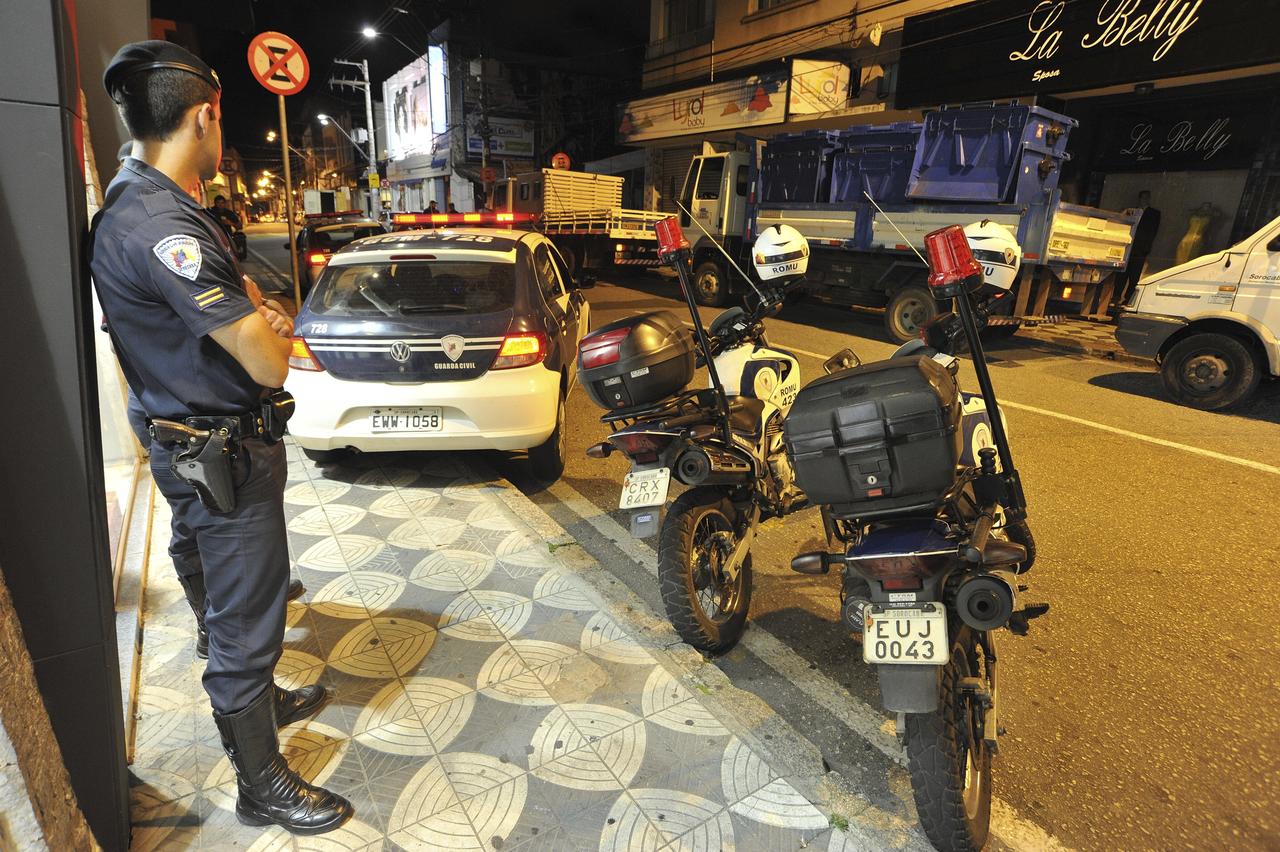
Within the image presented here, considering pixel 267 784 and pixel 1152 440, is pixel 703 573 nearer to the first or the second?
pixel 267 784

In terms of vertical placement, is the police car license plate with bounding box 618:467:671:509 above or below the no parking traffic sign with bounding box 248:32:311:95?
below

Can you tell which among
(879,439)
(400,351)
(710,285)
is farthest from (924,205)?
(879,439)

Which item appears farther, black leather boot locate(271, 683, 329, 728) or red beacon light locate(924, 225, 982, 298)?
black leather boot locate(271, 683, 329, 728)

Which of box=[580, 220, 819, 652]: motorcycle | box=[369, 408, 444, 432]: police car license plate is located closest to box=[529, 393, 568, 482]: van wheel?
box=[369, 408, 444, 432]: police car license plate

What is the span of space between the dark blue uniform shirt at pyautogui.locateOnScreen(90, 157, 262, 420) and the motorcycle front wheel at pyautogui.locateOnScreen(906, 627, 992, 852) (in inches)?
81.1

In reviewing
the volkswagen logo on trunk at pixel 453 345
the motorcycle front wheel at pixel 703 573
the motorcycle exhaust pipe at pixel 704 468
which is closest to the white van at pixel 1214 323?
the motorcycle front wheel at pixel 703 573

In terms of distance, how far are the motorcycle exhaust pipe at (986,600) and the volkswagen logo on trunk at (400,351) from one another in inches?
126

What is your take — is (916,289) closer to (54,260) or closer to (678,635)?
(678,635)

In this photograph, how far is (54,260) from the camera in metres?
1.54

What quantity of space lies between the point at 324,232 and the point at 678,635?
12469mm

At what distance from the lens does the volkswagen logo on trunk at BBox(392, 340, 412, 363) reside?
13.1ft

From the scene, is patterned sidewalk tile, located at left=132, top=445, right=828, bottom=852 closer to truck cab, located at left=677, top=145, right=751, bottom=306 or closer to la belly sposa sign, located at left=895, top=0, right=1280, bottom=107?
truck cab, located at left=677, top=145, right=751, bottom=306

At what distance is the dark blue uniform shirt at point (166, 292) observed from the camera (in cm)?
163

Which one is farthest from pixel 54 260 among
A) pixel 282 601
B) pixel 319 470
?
pixel 319 470
